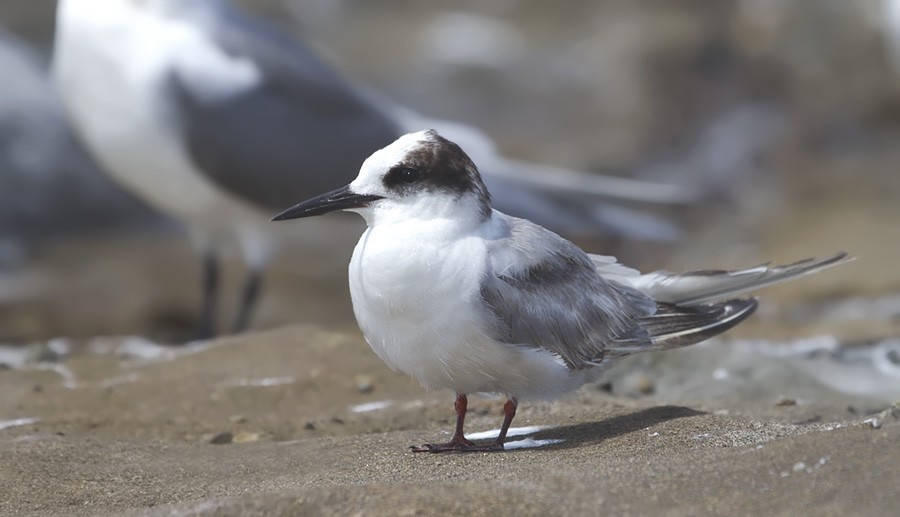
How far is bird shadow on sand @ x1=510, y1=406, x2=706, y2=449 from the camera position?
14.9 feet

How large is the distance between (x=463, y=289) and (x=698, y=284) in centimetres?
103

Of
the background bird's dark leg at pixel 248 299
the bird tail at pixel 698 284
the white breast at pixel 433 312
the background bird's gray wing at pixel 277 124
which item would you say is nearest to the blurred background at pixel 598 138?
the background bird's dark leg at pixel 248 299

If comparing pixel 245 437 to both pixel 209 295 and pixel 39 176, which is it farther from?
pixel 39 176

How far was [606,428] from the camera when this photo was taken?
4.71m

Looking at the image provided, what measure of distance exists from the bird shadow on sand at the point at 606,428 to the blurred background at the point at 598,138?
8.02ft

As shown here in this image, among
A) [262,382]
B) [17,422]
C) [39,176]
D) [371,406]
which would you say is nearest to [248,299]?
[262,382]

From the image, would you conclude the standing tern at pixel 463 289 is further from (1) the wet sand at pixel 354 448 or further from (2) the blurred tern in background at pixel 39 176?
(2) the blurred tern in background at pixel 39 176

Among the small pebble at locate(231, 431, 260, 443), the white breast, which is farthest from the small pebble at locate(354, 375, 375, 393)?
the white breast

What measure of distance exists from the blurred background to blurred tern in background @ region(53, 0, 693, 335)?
3.23 ft

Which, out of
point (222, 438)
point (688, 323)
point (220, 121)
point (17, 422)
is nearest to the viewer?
point (688, 323)

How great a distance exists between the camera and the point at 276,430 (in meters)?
5.46

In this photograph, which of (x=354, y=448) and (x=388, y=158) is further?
(x=354, y=448)

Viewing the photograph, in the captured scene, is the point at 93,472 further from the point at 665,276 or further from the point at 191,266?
the point at 191,266

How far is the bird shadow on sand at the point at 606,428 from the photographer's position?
4551mm
